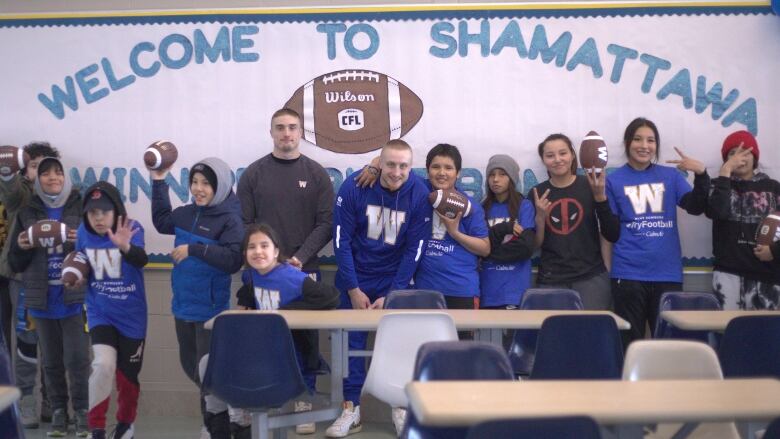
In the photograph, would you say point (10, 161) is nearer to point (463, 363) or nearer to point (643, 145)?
point (463, 363)

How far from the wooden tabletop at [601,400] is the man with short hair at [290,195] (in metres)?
2.64

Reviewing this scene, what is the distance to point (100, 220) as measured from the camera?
4.50m

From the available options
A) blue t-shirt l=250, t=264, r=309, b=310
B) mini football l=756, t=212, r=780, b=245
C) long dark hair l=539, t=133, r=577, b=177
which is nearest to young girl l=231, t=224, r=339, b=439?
blue t-shirt l=250, t=264, r=309, b=310

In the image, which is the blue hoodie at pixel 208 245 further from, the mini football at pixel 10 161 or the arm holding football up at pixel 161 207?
the mini football at pixel 10 161

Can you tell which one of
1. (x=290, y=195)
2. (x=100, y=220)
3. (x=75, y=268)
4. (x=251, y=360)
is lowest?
A: (x=251, y=360)

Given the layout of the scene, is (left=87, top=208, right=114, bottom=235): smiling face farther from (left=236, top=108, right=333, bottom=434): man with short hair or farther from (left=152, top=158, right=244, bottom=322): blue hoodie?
(left=236, top=108, right=333, bottom=434): man with short hair

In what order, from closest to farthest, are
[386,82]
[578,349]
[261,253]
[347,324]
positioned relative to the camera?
1. [578,349]
2. [347,324]
3. [261,253]
4. [386,82]

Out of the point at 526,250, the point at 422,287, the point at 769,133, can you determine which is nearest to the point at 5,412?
the point at 422,287

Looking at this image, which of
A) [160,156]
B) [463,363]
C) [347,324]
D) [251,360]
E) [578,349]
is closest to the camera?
[463,363]

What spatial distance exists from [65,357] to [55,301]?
0.35 meters

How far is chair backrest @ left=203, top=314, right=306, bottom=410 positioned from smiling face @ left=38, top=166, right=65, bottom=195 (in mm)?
2023

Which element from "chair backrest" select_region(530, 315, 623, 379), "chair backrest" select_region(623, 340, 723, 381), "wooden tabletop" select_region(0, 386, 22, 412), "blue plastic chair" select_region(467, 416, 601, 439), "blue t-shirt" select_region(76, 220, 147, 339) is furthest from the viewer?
"blue t-shirt" select_region(76, 220, 147, 339)

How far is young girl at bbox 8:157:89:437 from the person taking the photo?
16.4 feet

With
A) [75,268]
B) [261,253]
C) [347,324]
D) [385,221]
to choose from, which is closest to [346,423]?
[385,221]
